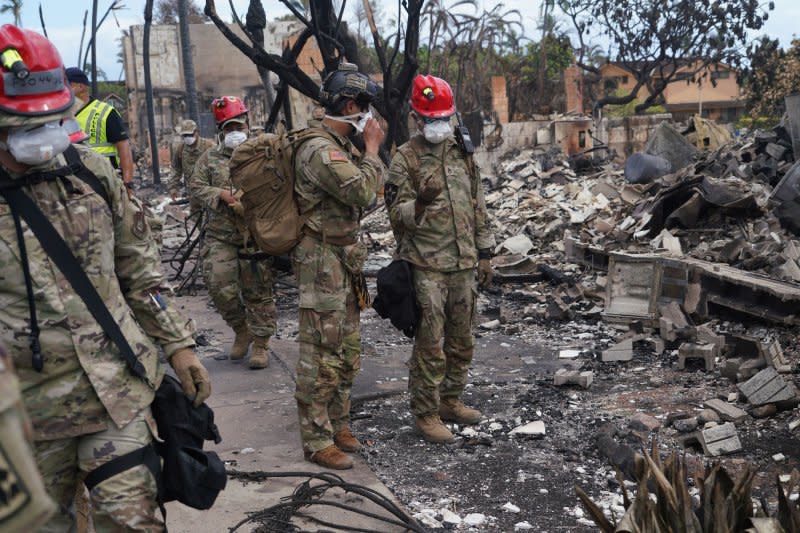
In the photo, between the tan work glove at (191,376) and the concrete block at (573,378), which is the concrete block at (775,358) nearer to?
the concrete block at (573,378)

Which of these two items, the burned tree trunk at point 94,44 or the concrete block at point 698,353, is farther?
the burned tree trunk at point 94,44

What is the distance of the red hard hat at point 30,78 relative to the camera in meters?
2.40

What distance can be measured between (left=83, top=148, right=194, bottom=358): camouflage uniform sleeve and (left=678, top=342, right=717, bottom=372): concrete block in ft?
14.6

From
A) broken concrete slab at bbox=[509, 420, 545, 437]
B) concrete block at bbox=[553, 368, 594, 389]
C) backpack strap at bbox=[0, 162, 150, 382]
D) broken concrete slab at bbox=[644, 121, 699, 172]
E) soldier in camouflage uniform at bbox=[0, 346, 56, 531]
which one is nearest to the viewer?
soldier in camouflage uniform at bbox=[0, 346, 56, 531]

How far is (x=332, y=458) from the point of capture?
461 centimetres

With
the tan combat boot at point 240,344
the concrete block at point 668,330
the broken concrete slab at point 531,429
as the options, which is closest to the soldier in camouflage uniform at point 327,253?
the broken concrete slab at point 531,429

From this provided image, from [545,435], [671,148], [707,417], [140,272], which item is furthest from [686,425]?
[671,148]

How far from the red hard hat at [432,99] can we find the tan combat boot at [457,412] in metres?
1.80

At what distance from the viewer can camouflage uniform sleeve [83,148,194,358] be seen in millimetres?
2816

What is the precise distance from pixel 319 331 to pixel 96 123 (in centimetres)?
307

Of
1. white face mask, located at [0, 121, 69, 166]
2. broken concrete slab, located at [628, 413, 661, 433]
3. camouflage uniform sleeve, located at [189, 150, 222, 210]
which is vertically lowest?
broken concrete slab, located at [628, 413, 661, 433]

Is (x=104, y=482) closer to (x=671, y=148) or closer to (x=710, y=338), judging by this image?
(x=710, y=338)

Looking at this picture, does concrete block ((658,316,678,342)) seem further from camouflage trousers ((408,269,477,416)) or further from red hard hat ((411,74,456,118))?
red hard hat ((411,74,456,118))

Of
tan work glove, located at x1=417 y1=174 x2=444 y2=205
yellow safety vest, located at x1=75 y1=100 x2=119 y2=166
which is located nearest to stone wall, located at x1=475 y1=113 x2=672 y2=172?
yellow safety vest, located at x1=75 y1=100 x2=119 y2=166
